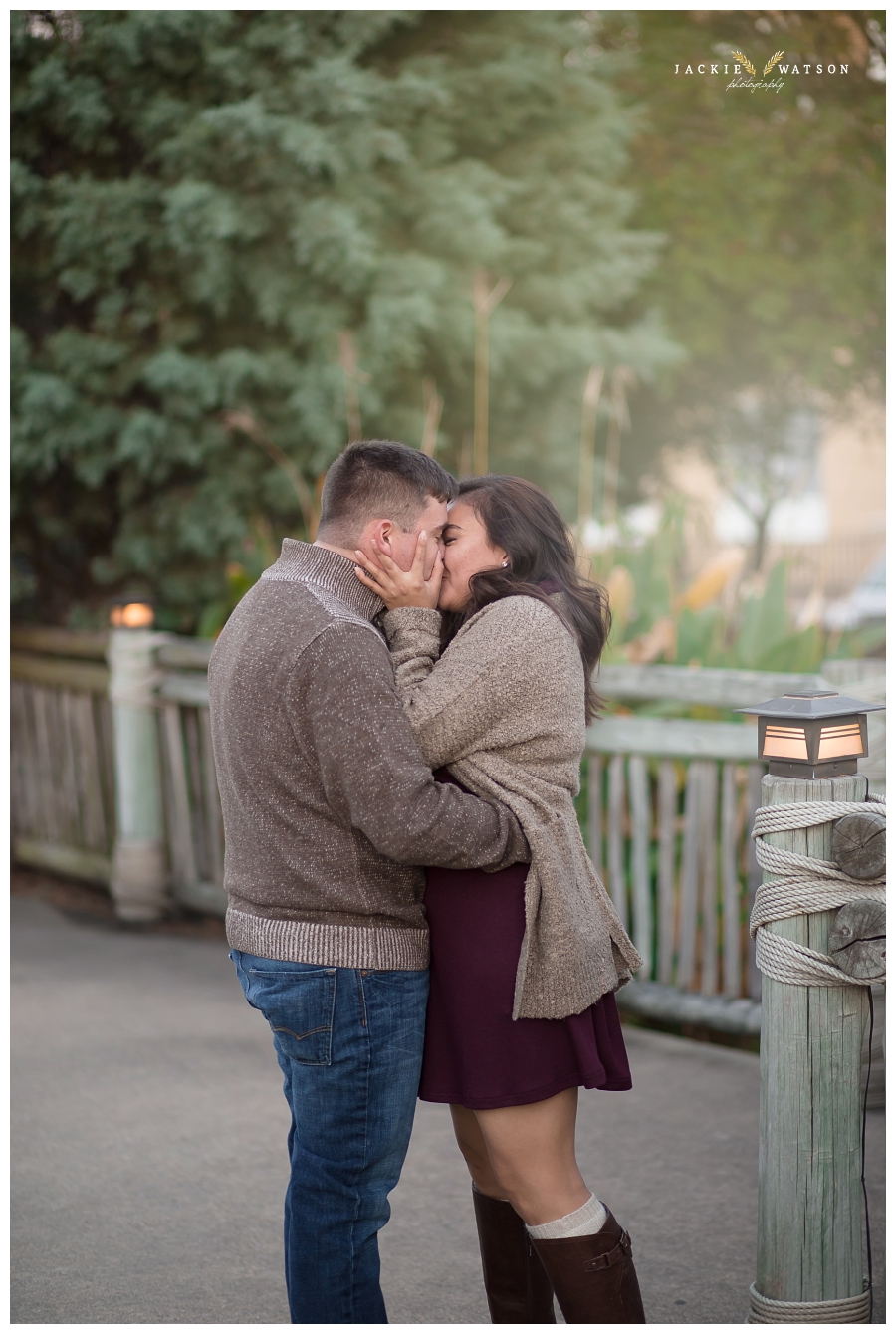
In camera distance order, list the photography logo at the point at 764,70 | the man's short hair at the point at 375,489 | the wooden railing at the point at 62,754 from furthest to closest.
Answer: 1. the wooden railing at the point at 62,754
2. the photography logo at the point at 764,70
3. the man's short hair at the point at 375,489

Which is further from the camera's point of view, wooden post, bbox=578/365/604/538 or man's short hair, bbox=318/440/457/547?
wooden post, bbox=578/365/604/538

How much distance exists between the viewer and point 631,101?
11.9m

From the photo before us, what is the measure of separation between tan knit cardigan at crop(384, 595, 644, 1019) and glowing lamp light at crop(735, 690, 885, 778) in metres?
0.41

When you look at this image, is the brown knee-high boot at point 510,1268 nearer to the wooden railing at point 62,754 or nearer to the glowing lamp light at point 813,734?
the glowing lamp light at point 813,734

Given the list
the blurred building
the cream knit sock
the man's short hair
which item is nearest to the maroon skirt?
the cream knit sock

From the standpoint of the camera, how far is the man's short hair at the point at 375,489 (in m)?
2.29

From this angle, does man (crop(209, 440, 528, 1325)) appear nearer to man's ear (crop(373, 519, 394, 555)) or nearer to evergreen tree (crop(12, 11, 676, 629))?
man's ear (crop(373, 519, 394, 555))

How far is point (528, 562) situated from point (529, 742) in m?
0.36

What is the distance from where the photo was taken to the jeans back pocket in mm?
2162

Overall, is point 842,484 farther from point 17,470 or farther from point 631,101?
point 17,470

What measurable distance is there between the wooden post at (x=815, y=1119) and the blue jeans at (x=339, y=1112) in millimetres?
745

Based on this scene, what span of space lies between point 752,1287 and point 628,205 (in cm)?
924

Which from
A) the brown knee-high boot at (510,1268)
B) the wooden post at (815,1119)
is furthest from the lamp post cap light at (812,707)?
the brown knee-high boot at (510,1268)

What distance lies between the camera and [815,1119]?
7.91 ft
